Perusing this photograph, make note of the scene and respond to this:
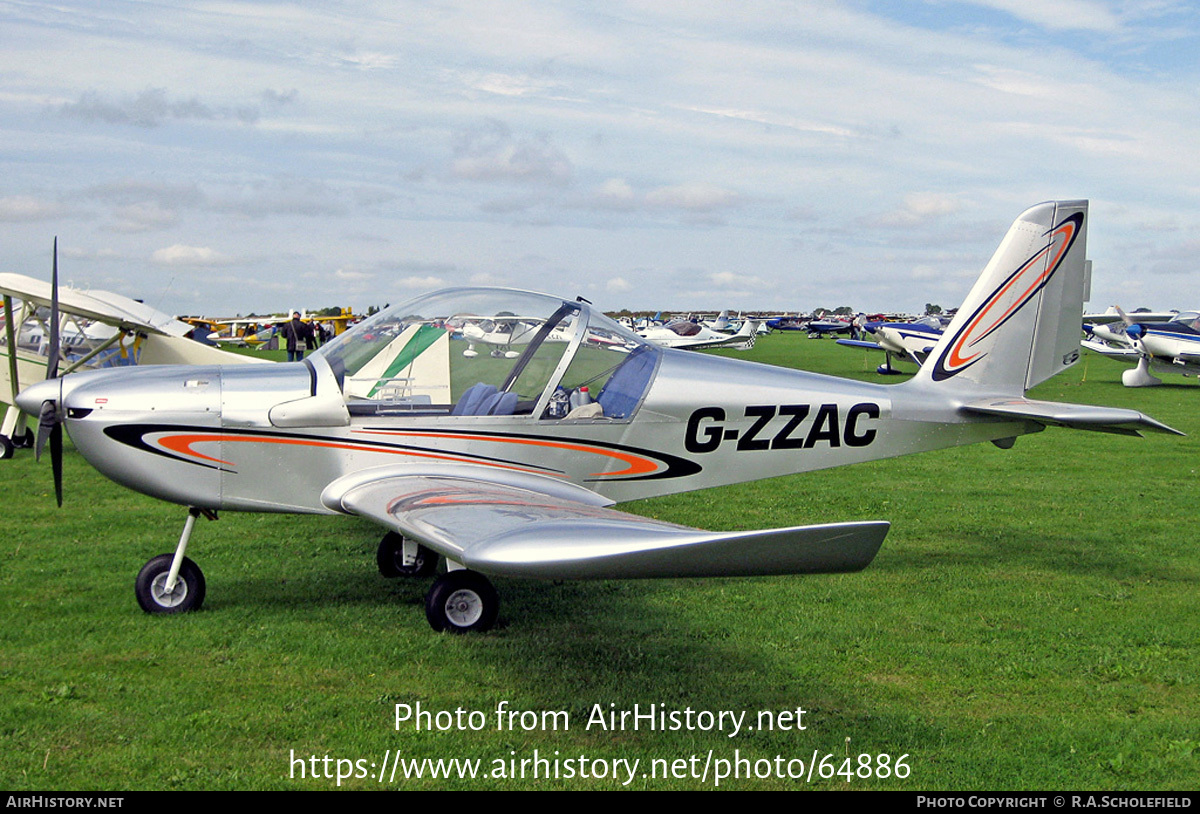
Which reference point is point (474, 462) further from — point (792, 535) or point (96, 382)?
point (792, 535)

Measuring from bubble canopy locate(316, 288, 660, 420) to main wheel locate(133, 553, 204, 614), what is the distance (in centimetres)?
153

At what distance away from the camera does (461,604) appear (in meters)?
5.83

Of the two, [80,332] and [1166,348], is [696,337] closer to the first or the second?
[1166,348]

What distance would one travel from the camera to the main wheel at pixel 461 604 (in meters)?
5.79

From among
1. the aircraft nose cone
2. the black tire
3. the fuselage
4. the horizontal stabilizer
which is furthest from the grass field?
the aircraft nose cone

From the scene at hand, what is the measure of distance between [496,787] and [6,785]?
1.95 m

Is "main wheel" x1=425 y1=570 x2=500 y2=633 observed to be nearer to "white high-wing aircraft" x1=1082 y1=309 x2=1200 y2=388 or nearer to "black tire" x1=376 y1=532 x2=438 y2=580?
"black tire" x1=376 y1=532 x2=438 y2=580

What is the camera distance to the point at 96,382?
5961 millimetres

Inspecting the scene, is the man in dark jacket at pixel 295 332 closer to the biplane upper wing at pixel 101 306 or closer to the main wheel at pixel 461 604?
the biplane upper wing at pixel 101 306

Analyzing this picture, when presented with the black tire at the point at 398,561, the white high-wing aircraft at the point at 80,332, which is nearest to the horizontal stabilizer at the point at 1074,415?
the black tire at the point at 398,561

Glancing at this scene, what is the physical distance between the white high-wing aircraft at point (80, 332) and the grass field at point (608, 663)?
4.74 meters

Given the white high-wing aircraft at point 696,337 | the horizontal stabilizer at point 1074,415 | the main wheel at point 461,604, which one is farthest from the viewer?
the white high-wing aircraft at point 696,337

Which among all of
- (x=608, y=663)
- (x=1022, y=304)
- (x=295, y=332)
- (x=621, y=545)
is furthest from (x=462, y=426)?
(x=295, y=332)
